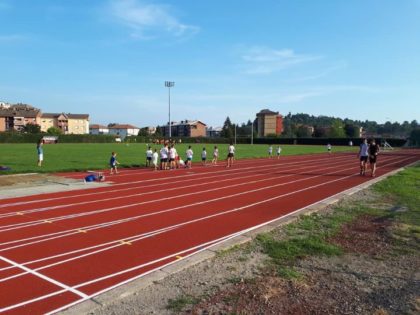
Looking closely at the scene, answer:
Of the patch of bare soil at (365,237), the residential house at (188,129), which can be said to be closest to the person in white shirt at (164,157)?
the patch of bare soil at (365,237)

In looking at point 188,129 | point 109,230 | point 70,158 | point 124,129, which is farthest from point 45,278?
point 124,129

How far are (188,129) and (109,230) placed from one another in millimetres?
172408

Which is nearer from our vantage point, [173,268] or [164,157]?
[173,268]

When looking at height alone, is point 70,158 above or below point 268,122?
below

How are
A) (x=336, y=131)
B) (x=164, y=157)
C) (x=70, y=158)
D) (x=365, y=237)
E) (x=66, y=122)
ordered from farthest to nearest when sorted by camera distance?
1. (x=66, y=122)
2. (x=336, y=131)
3. (x=70, y=158)
4. (x=164, y=157)
5. (x=365, y=237)

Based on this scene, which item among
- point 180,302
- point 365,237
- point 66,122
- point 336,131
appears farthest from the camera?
point 66,122

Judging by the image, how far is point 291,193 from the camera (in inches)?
527

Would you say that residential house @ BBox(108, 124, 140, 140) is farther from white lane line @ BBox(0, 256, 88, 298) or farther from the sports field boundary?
white lane line @ BBox(0, 256, 88, 298)

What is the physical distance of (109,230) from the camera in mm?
7828

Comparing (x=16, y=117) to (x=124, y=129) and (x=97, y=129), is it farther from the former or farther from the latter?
(x=124, y=129)

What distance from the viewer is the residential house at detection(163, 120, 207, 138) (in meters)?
177

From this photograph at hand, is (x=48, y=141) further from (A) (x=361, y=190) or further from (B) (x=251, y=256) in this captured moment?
(B) (x=251, y=256)

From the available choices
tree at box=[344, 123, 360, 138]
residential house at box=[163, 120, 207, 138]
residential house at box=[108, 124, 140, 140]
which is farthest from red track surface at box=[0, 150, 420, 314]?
residential house at box=[108, 124, 140, 140]

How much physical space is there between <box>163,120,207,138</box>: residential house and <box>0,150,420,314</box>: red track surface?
15999cm
